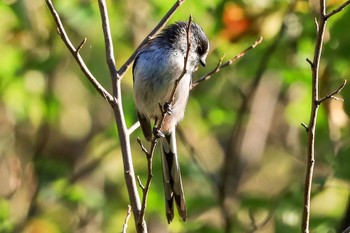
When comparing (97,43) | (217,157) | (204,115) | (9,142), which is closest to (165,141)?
(204,115)

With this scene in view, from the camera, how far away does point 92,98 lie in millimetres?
7410

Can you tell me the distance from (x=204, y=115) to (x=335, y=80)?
106cm

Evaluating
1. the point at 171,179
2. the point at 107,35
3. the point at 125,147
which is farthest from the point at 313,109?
the point at 171,179

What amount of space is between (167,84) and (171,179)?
0.51 metres

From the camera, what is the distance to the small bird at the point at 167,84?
167 inches

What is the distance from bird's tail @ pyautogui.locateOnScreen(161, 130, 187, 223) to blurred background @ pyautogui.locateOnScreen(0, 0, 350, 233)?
15.2 inches

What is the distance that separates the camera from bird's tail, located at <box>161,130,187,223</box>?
402 cm

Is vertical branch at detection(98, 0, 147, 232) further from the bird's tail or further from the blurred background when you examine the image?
the blurred background

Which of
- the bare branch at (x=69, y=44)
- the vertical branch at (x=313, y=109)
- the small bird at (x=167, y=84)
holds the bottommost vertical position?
the vertical branch at (x=313, y=109)

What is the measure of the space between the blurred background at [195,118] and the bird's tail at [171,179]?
387 mm

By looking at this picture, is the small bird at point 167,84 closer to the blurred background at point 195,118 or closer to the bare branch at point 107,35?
the blurred background at point 195,118

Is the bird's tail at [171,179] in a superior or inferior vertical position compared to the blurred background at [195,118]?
inferior

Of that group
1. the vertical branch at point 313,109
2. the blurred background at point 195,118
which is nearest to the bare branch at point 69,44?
the vertical branch at point 313,109

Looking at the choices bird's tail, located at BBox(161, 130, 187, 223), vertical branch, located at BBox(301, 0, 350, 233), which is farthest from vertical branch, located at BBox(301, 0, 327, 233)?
bird's tail, located at BBox(161, 130, 187, 223)
